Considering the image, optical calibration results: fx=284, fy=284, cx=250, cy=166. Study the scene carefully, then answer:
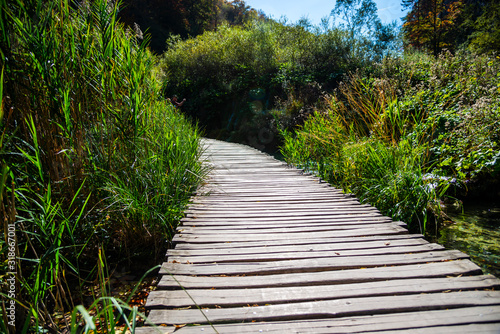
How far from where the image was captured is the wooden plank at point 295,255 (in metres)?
1.90

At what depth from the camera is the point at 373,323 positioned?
4.24 ft

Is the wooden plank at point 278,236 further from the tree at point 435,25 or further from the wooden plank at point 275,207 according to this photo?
the tree at point 435,25

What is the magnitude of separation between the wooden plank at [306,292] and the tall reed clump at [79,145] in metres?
0.74

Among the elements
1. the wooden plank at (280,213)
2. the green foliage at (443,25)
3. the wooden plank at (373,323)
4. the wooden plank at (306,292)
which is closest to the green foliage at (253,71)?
the wooden plank at (280,213)

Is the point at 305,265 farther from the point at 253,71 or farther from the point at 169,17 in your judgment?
the point at 169,17

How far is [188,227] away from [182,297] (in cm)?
98

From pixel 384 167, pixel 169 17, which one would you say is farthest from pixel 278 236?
pixel 169 17

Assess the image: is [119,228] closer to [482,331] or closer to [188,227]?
[188,227]

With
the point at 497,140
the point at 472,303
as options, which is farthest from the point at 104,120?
the point at 497,140

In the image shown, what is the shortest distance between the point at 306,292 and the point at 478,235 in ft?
8.80

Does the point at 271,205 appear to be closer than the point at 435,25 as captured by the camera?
Yes

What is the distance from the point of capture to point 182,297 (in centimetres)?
149

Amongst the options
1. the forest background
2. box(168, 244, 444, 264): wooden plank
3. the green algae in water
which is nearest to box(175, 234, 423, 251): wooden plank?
box(168, 244, 444, 264): wooden plank

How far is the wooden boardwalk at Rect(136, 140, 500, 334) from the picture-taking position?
131 centimetres
